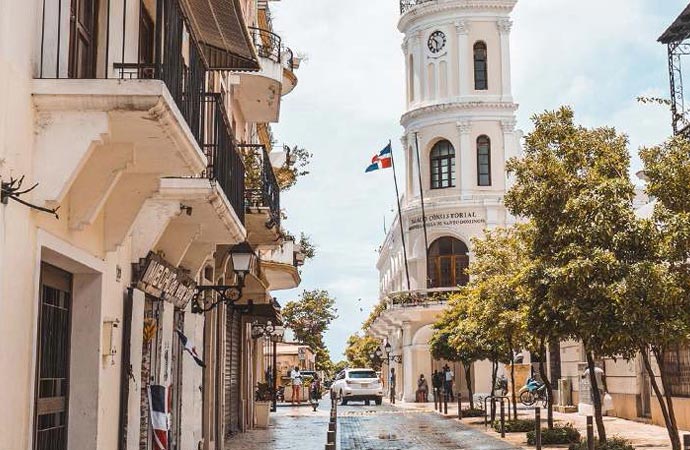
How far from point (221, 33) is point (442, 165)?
39019mm

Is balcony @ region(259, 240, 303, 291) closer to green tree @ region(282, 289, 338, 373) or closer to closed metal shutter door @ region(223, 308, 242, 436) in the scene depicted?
closed metal shutter door @ region(223, 308, 242, 436)

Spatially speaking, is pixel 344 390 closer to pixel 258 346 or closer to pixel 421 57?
pixel 258 346

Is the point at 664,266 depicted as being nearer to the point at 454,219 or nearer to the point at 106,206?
the point at 106,206

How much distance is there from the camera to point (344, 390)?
4528 cm

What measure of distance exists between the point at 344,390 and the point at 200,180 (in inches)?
1382

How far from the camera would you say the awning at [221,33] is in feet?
37.8

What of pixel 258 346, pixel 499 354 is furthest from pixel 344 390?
pixel 499 354

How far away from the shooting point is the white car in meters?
45.3

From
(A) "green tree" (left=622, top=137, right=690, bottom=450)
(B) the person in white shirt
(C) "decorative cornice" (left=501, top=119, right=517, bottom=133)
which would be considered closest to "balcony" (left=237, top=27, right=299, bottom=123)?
(A) "green tree" (left=622, top=137, right=690, bottom=450)

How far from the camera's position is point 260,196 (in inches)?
701

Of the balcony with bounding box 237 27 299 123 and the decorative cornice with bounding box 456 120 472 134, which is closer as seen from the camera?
the balcony with bounding box 237 27 299 123

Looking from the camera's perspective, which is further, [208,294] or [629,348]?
[208,294]

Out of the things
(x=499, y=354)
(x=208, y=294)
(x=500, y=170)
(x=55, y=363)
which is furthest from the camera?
(x=500, y=170)

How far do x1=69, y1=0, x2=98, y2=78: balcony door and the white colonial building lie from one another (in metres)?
40.1
